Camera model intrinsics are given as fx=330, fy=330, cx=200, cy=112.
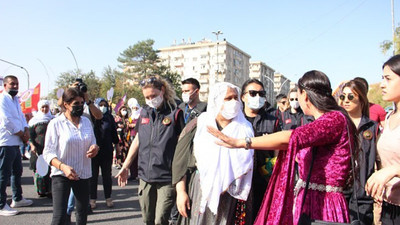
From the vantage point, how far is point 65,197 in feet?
12.3

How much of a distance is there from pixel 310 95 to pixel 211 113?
933 mm

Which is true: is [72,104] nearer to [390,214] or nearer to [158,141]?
[158,141]

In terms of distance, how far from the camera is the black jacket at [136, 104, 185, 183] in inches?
146

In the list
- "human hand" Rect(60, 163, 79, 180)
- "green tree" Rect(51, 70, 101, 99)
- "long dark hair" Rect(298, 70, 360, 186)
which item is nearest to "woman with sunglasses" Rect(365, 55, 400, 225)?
"long dark hair" Rect(298, 70, 360, 186)

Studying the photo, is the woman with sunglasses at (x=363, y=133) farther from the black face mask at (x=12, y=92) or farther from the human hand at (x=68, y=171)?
the black face mask at (x=12, y=92)

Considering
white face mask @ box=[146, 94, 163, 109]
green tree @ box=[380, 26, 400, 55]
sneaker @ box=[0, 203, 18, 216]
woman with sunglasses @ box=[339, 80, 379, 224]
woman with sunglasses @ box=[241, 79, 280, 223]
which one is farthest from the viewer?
green tree @ box=[380, 26, 400, 55]

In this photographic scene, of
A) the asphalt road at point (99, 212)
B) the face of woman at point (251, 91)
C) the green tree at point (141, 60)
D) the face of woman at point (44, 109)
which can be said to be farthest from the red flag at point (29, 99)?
the green tree at point (141, 60)

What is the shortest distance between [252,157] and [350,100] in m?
1.74

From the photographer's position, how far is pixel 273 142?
2.01 m

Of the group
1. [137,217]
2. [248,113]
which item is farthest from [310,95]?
[137,217]

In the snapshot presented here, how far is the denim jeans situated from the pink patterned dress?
513 cm

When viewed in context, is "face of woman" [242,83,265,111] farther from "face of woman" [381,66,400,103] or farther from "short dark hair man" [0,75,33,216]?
"short dark hair man" [0,75,33,216]

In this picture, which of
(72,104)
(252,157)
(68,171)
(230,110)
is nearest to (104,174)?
(72,104)

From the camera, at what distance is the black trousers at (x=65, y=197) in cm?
365
